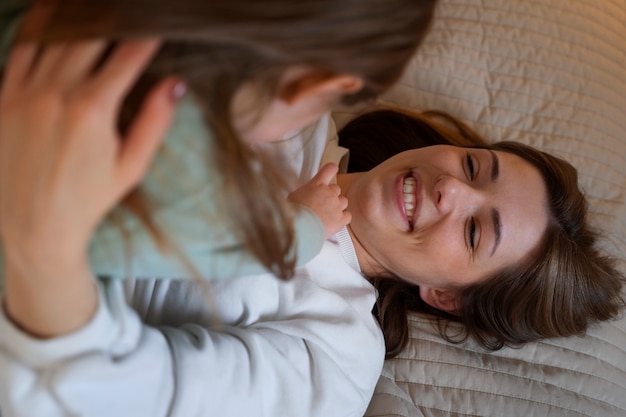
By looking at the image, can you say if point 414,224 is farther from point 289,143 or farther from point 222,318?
point 222,318

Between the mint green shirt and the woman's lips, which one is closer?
the mint green shirt

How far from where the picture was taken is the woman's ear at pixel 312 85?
0.56 meters

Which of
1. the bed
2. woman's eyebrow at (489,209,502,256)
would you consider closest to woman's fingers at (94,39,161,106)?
woman's eyebrow at (489,209,502,256)

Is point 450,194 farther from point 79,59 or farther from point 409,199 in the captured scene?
point 79,59

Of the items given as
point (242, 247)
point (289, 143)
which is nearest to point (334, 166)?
point (289, 143)

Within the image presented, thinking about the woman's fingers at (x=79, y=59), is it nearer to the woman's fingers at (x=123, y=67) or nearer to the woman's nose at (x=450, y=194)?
the woman's fingers at (x=123, y=67)

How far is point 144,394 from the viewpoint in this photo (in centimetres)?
68

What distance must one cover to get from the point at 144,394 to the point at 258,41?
42cm

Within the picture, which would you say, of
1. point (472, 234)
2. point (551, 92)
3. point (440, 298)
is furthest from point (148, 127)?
point (551, 92)

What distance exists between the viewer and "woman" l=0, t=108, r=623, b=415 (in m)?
0.62

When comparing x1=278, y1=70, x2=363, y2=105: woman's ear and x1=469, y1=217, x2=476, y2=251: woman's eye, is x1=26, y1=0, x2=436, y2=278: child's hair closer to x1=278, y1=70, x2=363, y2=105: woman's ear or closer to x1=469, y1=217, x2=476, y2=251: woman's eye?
x1=278, y1=70, x2=363, y2=105: woman's ear

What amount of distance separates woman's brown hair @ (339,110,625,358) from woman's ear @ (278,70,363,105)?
2.26 feet

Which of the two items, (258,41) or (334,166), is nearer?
(258,41)

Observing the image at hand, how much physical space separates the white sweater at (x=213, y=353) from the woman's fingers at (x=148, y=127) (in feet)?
0.62
